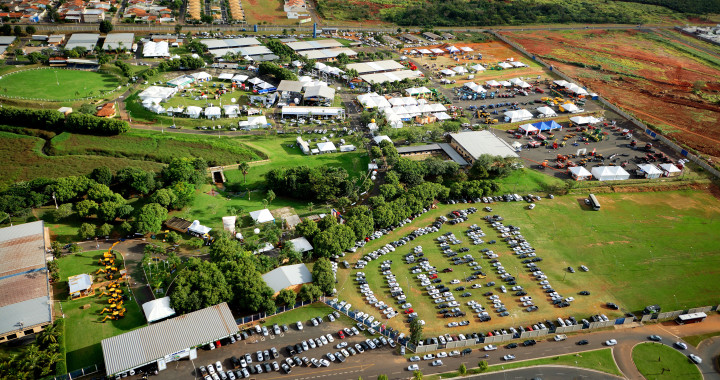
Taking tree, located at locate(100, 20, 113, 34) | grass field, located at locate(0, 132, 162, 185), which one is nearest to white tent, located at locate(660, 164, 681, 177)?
grass field, located at locate(0, 132, 162, 185)

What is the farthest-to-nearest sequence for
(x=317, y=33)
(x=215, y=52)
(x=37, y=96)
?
1. (x=317, y=33)
2. (x=215, y=52)
3. (x=37, y=96)

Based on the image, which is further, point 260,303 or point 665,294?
point 665,294

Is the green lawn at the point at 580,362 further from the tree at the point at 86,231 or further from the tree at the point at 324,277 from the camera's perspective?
the tree at the point at 86,231

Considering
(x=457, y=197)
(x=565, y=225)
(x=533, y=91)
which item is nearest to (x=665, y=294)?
(x=565, y=225)

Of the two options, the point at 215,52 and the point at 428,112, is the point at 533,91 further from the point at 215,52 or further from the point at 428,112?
the point at 215,52

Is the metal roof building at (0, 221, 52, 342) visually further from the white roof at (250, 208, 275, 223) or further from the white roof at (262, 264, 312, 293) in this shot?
the white roof at (250, 208, 275, 223)

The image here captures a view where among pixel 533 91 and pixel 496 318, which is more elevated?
pixel 533 91
